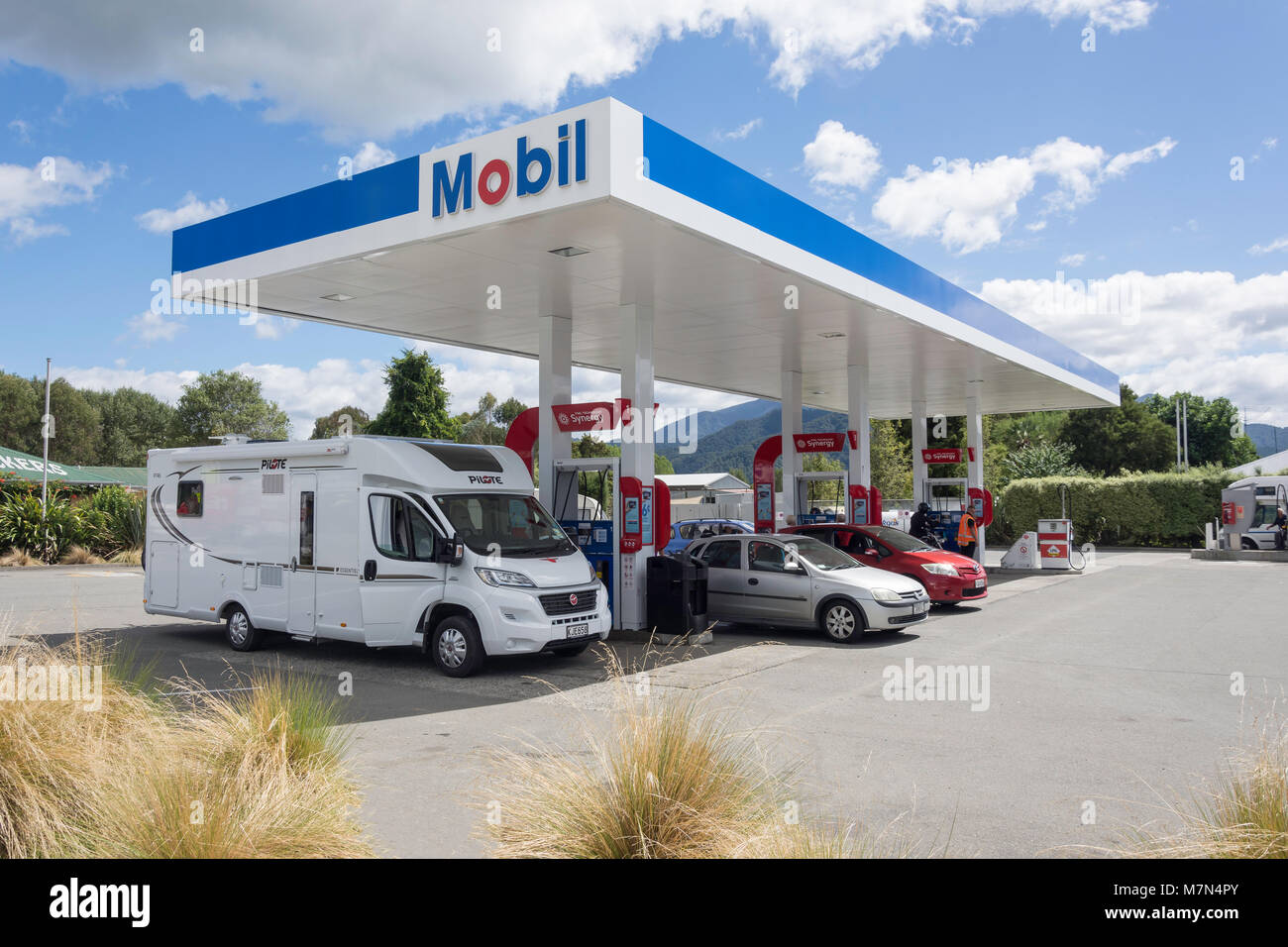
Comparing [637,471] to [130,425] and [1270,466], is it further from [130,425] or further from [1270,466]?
[1270,466]

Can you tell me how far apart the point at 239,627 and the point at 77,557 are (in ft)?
65.1

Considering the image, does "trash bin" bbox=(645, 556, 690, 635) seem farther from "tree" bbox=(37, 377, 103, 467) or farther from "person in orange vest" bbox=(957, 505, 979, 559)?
"tree" bbox=(37, 377, 103, 467)

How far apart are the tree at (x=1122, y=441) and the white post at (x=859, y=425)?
55.9 meters

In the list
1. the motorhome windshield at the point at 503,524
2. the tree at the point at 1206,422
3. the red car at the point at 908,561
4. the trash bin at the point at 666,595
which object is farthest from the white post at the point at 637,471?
the tree at the point at 1206,422

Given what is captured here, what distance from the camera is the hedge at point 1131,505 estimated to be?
3553 centimetres

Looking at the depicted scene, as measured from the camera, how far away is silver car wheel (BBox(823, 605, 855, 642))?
12.5 meters

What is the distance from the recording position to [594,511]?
45.8 feet

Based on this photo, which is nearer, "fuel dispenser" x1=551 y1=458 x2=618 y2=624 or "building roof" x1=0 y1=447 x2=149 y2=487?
"fuel dispenser" x1=551 y1=458 x2=618 y2=624

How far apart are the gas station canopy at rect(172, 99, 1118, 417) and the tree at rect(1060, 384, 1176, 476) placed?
57.2m

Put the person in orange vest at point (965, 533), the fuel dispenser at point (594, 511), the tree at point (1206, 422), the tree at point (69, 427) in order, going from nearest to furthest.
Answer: the fuel dispenser at point (594, 511) → the person in orange vest at point (965, 533) → the tree at point (69, 427) → the tree at point (1206, 422)

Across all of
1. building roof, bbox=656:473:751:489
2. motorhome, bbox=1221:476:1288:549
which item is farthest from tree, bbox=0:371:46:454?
motorhome, bbox=1221:476:1288:549

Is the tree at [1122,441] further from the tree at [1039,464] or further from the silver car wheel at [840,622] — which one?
the silver car wheel at [840,622]
